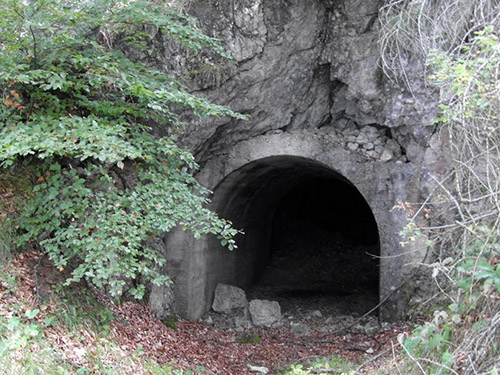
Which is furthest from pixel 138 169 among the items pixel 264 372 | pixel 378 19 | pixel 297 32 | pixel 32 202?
pixel 378 19

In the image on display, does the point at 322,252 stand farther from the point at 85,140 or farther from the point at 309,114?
the point at 85,140

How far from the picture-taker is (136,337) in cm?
466

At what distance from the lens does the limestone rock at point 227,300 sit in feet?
24.0

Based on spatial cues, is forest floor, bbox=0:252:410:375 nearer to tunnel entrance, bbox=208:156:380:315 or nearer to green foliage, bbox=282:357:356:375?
green foliage, bbox=282:357:356:375

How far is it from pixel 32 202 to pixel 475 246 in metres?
3.52

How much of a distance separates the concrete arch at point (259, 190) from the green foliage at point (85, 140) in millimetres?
2090

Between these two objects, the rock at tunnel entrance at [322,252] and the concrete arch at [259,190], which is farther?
the rock at tunnel entrance at [322,252]

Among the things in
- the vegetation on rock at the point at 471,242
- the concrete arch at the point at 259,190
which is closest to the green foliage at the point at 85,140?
the vegetation on rock at the point at 471,242

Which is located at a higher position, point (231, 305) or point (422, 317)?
point (422, 317)

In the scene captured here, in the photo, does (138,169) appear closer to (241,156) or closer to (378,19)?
(241,156)

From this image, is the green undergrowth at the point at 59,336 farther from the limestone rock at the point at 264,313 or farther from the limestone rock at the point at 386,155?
the limestone rock at the point at 386,155

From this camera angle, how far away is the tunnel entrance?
7680mm

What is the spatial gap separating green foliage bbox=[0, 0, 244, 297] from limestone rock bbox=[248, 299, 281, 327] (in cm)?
325

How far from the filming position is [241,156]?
264 inches
